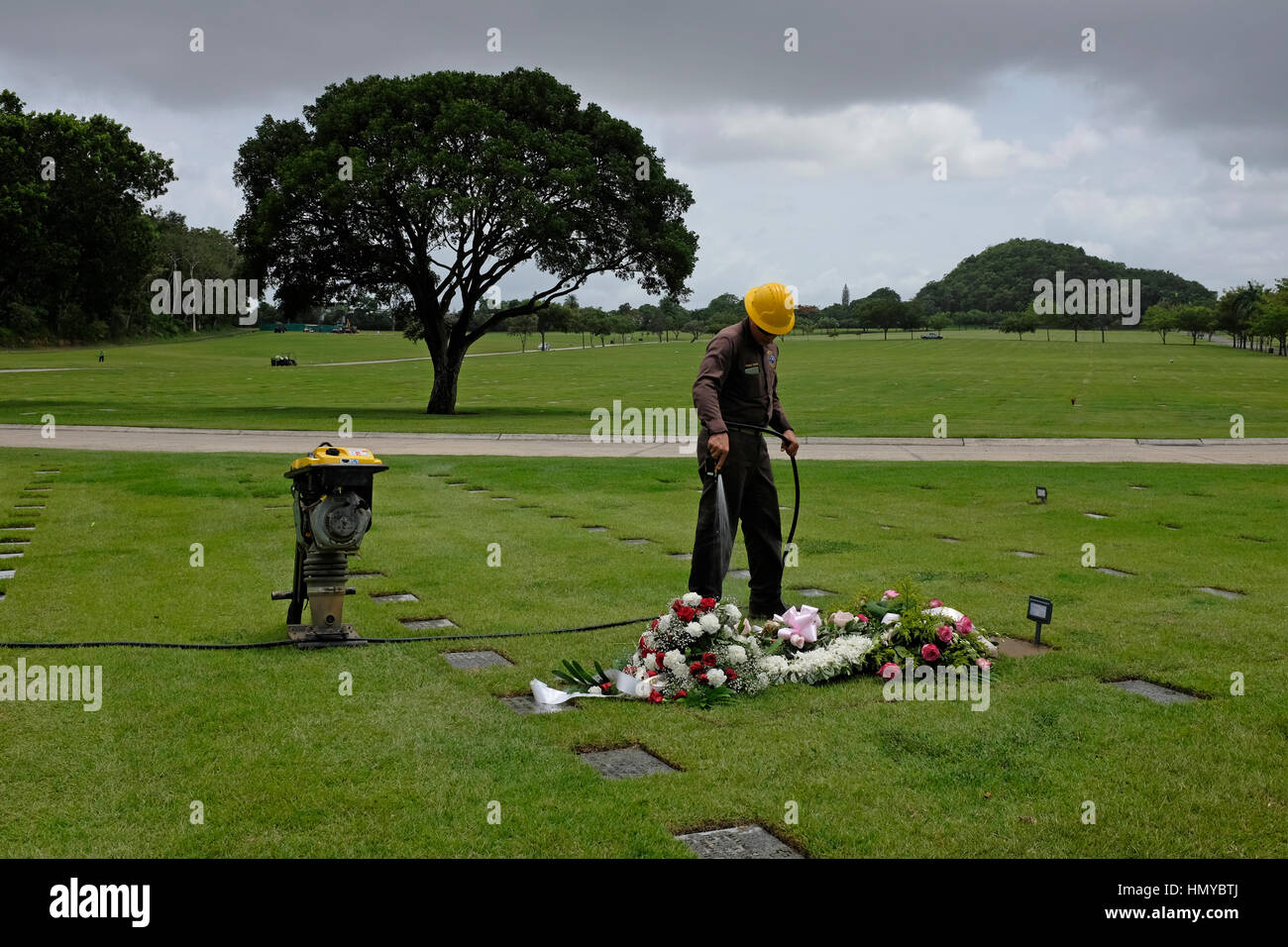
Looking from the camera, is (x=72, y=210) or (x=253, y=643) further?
(x=72, y=210)

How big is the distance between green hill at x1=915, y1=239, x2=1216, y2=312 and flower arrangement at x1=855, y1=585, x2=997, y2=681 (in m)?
177

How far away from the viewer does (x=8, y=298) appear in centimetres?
3691

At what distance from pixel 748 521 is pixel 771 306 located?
167 cm

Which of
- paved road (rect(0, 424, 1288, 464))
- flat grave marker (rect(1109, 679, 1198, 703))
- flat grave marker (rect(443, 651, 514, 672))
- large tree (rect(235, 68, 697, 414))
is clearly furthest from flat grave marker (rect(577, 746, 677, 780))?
large tree (rect(235, 68, 697, 414))

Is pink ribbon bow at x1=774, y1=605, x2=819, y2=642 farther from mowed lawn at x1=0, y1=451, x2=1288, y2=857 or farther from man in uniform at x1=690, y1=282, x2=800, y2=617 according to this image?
man in uniform at x1=690, y1=282, x2=800, y2=617

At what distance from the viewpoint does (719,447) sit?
23.7ft

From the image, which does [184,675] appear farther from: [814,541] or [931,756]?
[814,541]

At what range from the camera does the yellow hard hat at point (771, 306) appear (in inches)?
304

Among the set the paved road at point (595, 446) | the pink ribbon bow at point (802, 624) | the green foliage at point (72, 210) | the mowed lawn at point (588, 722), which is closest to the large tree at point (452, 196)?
the green foliage at point (72, 210)

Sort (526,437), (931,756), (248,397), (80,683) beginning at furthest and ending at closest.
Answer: (248,397) < (526,437) < (80,683) < (931,756)

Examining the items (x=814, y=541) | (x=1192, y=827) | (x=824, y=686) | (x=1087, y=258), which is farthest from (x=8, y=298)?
(x=1087, y=258)

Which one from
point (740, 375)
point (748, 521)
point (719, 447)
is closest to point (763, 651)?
point (719, 447)

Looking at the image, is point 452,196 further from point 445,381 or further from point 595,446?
point 595,446
